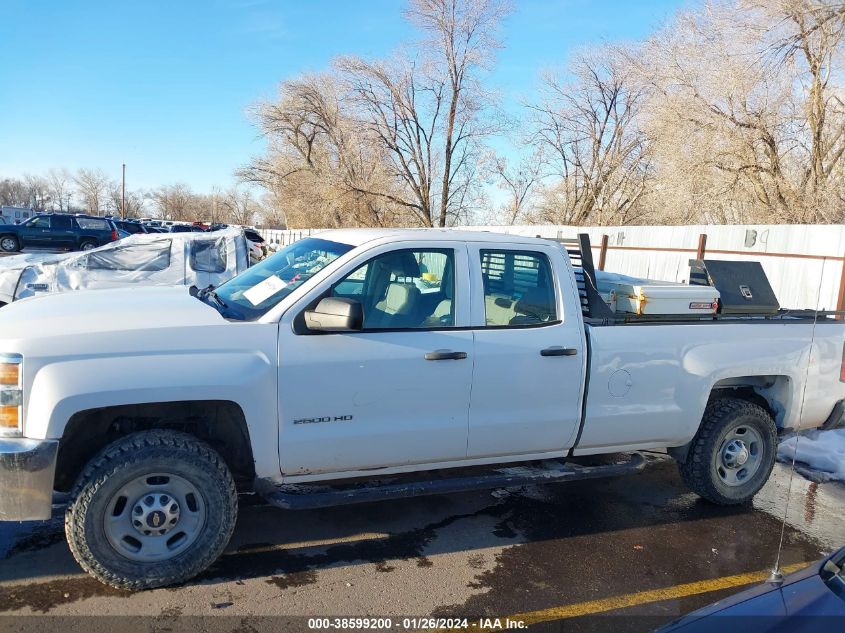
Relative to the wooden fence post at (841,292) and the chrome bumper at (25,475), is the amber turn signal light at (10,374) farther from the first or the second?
the wooden fence post at (841,292)

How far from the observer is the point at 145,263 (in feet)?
30.1

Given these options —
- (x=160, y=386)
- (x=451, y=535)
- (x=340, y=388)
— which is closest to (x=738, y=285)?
(x=451, y=535)

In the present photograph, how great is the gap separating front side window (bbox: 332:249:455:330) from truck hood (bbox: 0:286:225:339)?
2.85ft

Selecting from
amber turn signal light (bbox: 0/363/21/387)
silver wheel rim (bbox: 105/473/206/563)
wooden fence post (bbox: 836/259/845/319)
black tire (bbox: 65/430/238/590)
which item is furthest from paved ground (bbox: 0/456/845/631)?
wooden fence post (bbox: 836/259/845/319)

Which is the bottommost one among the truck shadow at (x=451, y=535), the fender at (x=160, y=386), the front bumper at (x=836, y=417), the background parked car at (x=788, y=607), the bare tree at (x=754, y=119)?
the truck shadow at (x=451, y=535)

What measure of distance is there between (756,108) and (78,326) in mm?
20149

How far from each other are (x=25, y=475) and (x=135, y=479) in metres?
0.49

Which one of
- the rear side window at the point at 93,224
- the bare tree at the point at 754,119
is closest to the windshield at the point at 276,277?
the bare tree at the point at 754,119

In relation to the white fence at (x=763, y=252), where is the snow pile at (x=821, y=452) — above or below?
below

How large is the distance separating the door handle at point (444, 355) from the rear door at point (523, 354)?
0.12m

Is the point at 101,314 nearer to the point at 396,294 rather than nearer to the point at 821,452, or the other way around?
the point at 396,294

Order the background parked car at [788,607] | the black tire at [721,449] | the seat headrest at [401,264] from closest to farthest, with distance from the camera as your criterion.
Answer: the background parked car at [788,607]
the seat headrest at [401,264]
the black tire at [721,449]

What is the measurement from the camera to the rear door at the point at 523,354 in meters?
3.87

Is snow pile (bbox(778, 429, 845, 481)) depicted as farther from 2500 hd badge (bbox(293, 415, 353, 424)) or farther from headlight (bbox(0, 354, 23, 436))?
headlight (bbox(0, 354, 23, 436))
